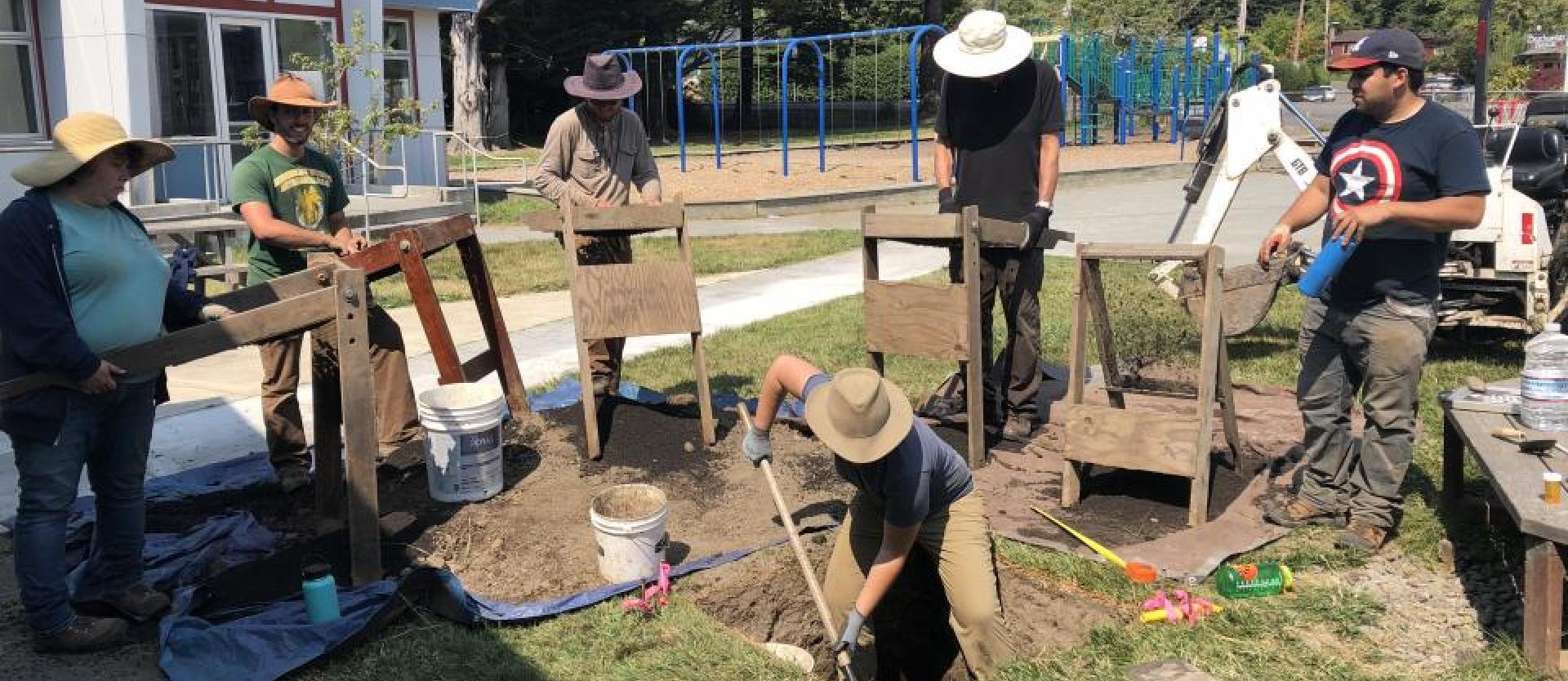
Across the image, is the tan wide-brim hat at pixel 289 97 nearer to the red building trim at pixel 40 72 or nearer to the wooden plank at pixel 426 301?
the wooden plank at pixel 426 301

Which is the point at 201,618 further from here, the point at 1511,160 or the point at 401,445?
the point at 1511,160

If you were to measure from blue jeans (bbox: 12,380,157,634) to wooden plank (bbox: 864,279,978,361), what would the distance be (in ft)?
9.90

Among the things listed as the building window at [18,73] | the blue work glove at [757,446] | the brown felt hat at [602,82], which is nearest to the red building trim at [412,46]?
the building window at [18,73]

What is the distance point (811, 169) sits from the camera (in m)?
22.3

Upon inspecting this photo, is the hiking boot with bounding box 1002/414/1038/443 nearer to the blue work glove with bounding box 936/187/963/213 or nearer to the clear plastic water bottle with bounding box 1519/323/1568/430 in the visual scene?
the blue work glove with bounding box 936/187/963/213

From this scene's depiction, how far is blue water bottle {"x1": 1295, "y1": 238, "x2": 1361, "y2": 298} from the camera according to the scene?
453 cm

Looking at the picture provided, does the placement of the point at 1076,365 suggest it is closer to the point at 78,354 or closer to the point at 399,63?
the point at 78,354

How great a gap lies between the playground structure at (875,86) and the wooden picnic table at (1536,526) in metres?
11.6

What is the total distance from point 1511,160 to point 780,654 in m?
6.37

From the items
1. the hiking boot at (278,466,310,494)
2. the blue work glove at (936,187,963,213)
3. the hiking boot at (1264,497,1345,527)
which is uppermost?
the blue work glove at (936,187,963,213)

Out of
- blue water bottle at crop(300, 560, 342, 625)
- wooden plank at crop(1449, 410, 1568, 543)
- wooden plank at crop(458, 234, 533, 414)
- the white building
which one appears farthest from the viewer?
the white building

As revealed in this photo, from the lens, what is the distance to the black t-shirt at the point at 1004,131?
5.87m

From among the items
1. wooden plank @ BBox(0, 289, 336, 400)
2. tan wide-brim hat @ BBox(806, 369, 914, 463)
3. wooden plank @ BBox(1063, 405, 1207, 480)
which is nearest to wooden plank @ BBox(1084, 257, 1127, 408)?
wooden plank @ BBox(1063, 405, 1207, 480)

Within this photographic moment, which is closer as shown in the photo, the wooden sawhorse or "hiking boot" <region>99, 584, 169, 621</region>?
"hiking boot" <region>99, 584, 169, 621</region>
